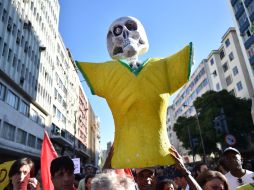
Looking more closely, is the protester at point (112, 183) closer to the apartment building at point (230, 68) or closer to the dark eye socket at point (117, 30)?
the dark eye socket at point (117, 30)

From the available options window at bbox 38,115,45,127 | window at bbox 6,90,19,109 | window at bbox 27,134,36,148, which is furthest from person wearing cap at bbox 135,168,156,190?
window at bbox 38,115,45,127

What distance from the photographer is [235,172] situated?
3.96m

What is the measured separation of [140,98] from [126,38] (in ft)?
2.60

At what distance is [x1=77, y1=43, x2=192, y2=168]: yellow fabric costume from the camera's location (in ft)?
7.90

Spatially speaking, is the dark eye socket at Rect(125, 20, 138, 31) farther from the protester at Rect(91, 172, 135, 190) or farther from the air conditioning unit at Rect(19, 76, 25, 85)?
the air conditioning unit at Rect(19, 76, 25, 85)

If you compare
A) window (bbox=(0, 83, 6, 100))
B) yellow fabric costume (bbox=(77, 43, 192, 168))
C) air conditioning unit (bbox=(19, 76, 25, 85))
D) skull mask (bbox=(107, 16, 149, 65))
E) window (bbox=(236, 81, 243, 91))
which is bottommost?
yellow fabric costume (bbox=(77, 43, 192, 168))

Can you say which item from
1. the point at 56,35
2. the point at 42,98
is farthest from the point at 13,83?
the point at 56,35

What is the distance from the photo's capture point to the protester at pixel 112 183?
63.4 inches

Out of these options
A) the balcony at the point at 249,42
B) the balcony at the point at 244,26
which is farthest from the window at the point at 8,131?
the balcony at the point at 244,26

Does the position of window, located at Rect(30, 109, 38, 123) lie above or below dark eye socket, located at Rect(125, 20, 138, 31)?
above

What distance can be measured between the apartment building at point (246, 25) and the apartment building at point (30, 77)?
869 inches

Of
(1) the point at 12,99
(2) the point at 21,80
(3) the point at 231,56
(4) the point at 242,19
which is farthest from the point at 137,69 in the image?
(3) the point at 231,56

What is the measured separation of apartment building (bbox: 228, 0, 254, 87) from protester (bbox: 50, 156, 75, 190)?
1190 inches

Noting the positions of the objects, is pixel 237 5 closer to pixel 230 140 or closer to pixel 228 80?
pixel 228 80
